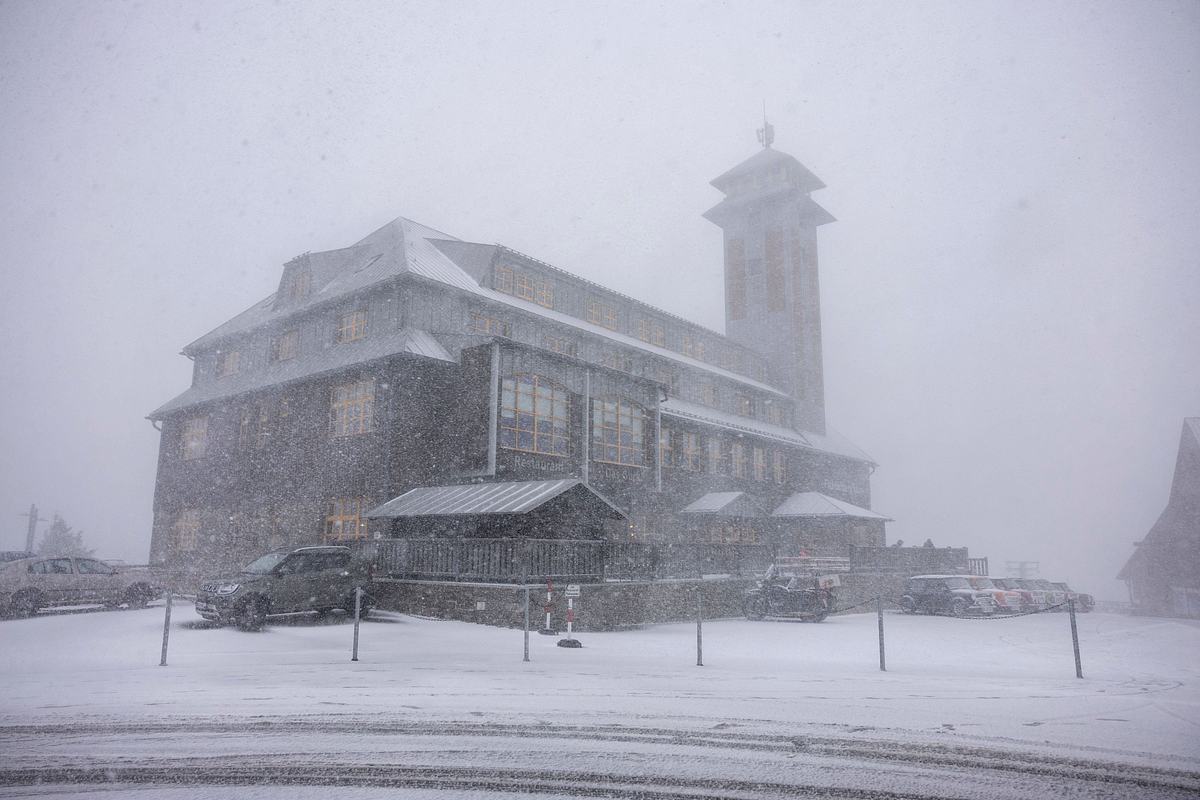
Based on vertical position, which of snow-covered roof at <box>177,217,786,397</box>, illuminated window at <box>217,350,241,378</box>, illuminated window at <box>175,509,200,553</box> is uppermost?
snow-covered roof at <box>177,217,786,397</box>

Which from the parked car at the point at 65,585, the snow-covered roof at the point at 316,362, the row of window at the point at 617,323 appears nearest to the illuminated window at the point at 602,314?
the row of window at the point at 617,323

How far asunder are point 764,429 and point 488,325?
64.2 feet

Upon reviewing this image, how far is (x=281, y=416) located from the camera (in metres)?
27.2

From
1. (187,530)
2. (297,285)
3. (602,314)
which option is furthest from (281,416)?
(602,314)

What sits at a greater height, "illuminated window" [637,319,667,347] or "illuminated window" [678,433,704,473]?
"illuminated window" [637,319,667,347]

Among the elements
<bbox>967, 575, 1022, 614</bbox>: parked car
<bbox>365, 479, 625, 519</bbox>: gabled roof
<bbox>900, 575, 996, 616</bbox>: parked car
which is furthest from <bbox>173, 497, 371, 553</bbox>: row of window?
<bbox>967, 575, 1022, 614</bbox>: parked car

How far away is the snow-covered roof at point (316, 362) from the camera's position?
77.3ft

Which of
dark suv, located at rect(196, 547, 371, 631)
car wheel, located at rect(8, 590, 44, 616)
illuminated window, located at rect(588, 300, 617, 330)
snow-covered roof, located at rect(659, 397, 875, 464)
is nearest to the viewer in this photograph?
dark suv, located at rect(196, 547, 371, 631)

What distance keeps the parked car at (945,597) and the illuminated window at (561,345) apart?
15.4 m

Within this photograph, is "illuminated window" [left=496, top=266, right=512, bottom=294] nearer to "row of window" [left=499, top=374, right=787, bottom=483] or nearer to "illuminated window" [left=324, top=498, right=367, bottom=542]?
"row of window" [left=499, top=374, right=787, bottom=483]

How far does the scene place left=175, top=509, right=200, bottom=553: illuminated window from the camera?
96.8 feet

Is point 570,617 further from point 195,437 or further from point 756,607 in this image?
point 195,437

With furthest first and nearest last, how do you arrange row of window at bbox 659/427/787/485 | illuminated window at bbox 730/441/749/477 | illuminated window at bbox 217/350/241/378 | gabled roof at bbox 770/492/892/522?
illuminated window at bbox 730/441/749/477 → gabled roof at bbox 770/492/892/522 → row of window at bbox 659/427/787/485 → illuminated window at bbox 217/350/241/378

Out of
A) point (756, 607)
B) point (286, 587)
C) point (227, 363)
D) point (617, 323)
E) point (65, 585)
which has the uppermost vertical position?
point (617, 323)
